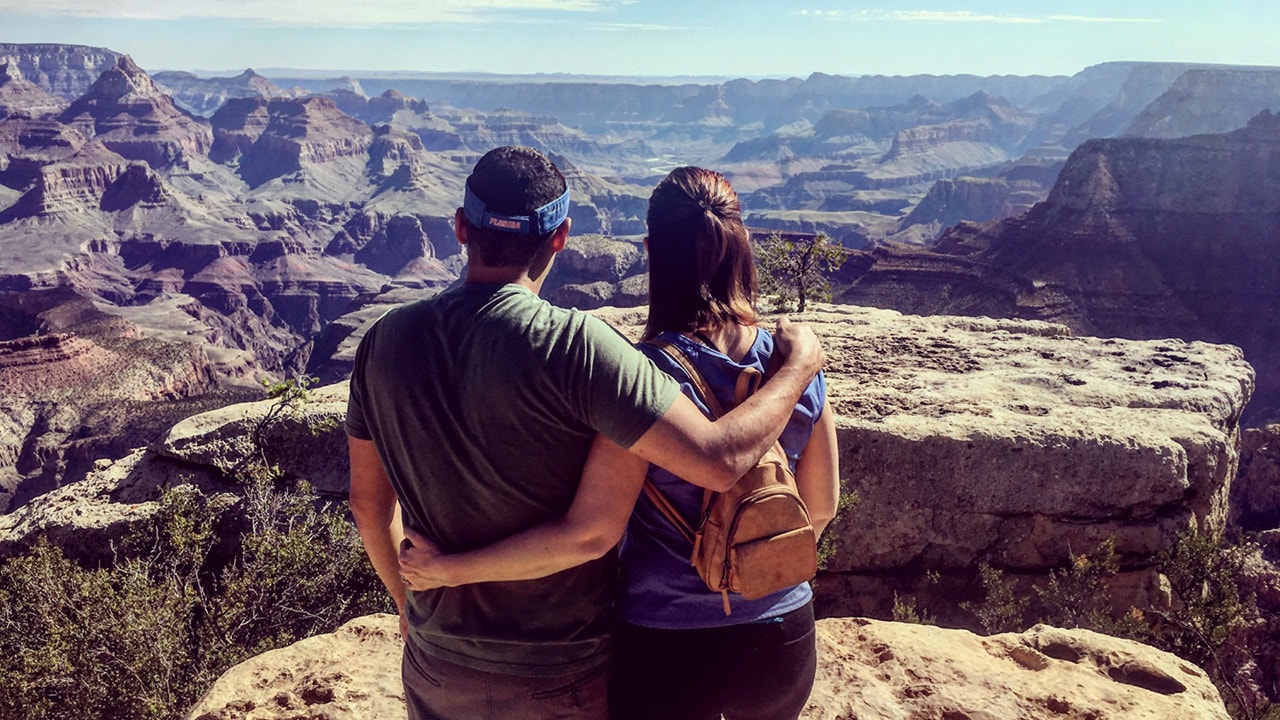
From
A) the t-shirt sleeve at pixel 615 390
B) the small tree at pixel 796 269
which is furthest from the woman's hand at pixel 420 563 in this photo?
the small tree at pixel 796 269

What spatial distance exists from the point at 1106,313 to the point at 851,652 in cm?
6192

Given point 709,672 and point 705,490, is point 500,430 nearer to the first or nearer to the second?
point 705,490

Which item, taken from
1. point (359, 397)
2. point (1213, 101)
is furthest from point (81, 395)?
point (1213, 101)

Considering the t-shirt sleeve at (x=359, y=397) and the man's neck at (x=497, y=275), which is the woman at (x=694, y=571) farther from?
the t-shirt sleeve at (x=359, y=397)

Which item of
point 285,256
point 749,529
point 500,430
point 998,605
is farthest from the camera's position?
point 285,256

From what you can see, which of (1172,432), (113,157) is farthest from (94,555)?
(113,157)

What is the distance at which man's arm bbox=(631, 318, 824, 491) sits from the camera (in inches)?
100

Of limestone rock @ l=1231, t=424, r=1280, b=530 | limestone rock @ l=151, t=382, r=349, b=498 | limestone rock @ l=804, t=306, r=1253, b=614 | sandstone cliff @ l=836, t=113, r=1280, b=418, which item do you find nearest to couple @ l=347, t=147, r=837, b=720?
limestone rock @ l=804, t=306, r=1253, b=614

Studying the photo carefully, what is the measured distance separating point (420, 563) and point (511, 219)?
3.86 feet

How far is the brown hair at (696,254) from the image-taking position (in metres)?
2.95

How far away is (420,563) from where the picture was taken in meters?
2.85

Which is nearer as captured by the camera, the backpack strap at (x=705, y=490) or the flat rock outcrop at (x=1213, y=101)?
the backpack strap at (x=705, y=490)

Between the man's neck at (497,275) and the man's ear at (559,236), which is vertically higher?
the man's ear at (559,236)

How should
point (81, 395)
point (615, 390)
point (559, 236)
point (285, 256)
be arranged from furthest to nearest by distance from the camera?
point (285, 256), point (81, 395), point (559, 236), point (615, 390)
